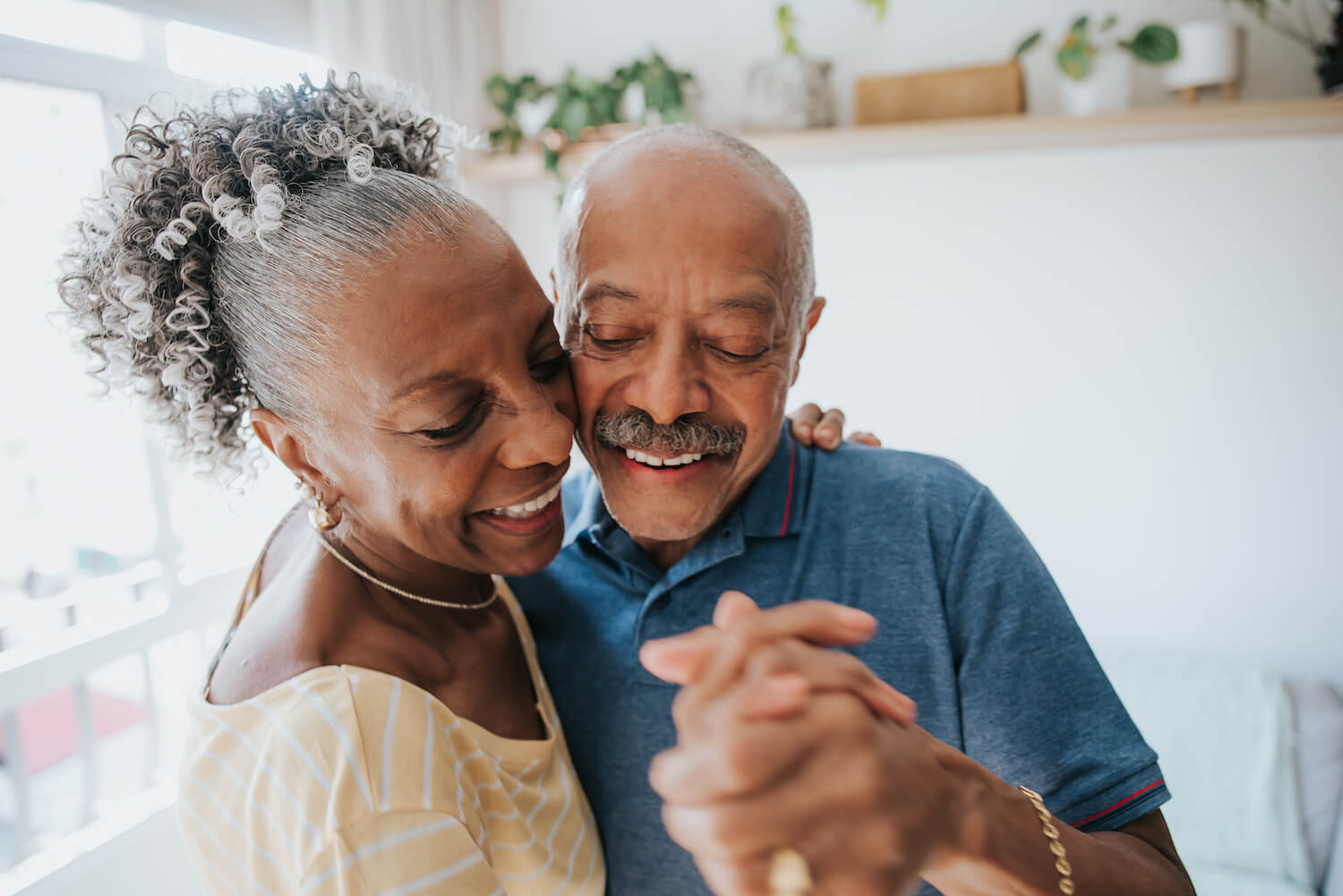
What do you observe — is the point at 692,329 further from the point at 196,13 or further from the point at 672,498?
the point at 196,13

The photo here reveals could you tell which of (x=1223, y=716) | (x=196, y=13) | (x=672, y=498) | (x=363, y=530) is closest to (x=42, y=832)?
(x=196, y=13)

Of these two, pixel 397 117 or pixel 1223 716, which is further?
pixel 1223 716

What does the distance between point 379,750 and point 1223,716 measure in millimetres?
2742

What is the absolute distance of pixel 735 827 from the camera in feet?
1.40

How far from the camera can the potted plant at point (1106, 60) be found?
2.43 meters

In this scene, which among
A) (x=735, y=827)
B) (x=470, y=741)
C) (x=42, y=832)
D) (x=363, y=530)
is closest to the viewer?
(x=735, y=827)

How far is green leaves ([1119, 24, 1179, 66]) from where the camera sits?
242 cm

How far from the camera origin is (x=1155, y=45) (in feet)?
7.98

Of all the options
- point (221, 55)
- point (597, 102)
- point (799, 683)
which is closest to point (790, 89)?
point (597, 102)

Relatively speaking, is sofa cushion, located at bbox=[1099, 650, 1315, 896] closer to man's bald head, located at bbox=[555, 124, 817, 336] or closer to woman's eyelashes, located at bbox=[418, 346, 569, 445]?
man's bald head, located at bbox=[555, 124, 817, 336]

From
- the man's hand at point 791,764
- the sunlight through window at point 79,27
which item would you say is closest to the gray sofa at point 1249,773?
the man's hand at point 791,764

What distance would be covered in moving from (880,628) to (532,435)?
530mm

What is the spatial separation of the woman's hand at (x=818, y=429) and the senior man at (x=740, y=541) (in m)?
0.03

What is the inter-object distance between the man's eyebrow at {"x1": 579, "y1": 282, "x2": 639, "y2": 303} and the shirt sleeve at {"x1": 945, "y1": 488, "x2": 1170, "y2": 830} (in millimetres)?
538
